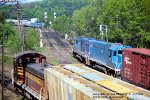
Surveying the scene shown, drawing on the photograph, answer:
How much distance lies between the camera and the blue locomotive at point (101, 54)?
3228 centimetres

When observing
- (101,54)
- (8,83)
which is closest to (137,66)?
(101,54)

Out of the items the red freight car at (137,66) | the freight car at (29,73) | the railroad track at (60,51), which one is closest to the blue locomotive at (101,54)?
the railroad track at (60,51)

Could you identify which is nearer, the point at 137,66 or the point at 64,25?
the point at 137,66

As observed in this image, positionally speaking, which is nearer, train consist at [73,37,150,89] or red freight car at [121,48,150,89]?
red freight car at [121,48,150,89]

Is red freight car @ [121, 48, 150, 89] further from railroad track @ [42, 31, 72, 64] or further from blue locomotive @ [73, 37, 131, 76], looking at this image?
railroad track @ [42, 31, 72, 64]

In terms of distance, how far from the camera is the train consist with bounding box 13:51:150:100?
12.3m

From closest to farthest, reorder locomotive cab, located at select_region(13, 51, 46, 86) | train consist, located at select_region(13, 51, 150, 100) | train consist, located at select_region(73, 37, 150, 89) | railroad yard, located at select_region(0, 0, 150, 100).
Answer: train consist, located at select_region(13, 51, 150, 100) < railroad yard, located at select_region(0, 0, 150, 100) < train consist, located at select_region(73, 37, 150, 89) < locomotive cab, located at select_region(13, 51, 46, 86)

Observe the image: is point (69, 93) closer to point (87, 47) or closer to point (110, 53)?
point (110, 53)

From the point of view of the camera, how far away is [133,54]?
83.0 feet

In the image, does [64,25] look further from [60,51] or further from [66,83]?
[66,83]

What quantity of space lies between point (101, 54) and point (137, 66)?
1285cm

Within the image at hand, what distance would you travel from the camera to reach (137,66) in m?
→ 24.7

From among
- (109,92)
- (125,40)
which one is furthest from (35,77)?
(125,40)

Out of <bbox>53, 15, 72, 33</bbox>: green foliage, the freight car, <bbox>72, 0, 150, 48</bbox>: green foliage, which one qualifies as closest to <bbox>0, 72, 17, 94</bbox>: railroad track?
the freight car
